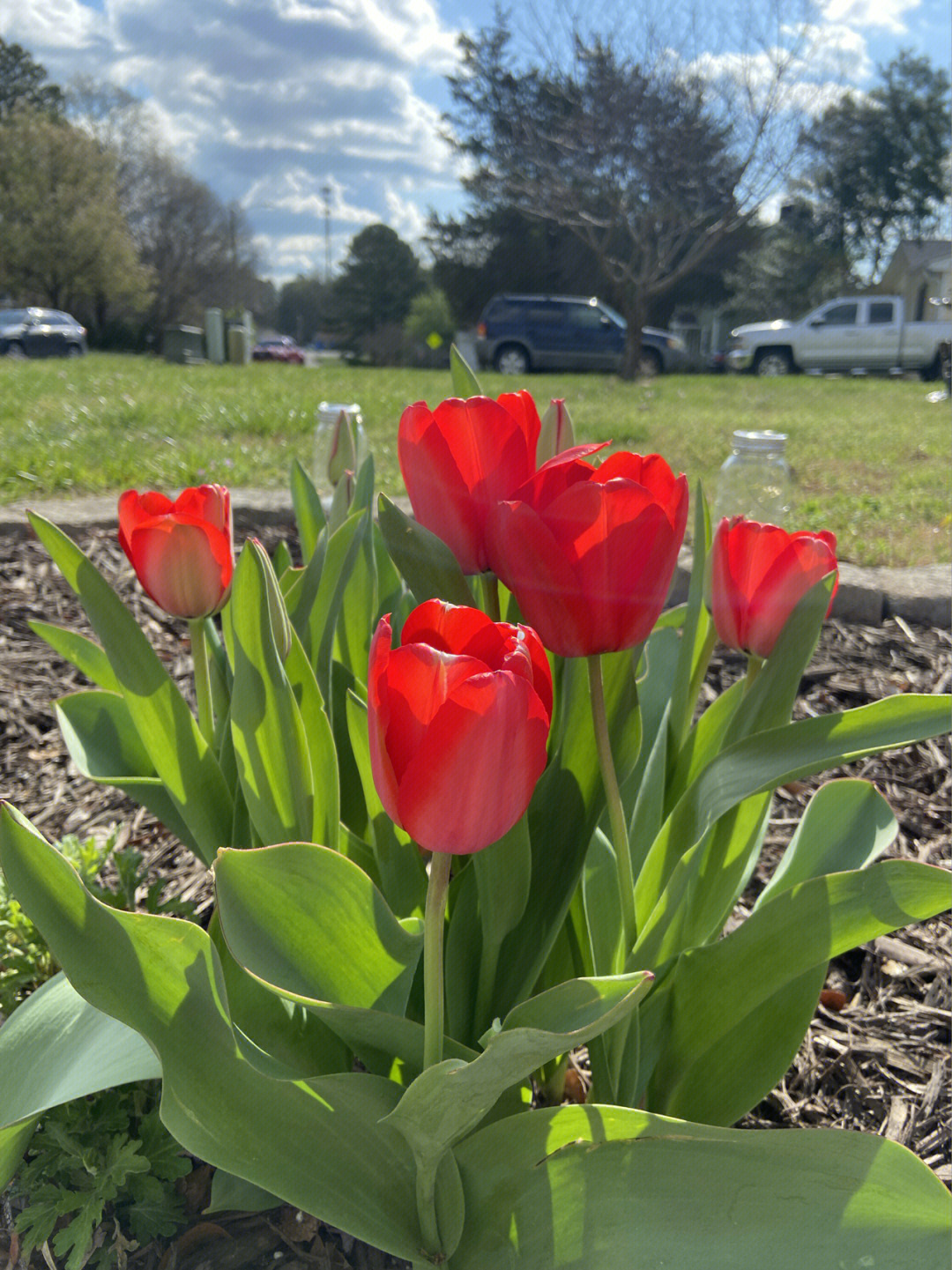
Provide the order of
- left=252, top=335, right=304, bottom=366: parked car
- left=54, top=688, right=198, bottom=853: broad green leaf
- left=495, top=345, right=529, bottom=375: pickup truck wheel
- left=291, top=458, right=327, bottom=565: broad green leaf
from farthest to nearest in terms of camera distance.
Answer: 1. left=252, top=335, right=304, bottom=366: parked car
2. left=495, top=345, right=529, bottom=375: pickup truck wheel
3. left=291, top=458, right=327, bottom=565: broad green leaf
4. left=54, top=688, right=198, bottom=853: broad green leaf

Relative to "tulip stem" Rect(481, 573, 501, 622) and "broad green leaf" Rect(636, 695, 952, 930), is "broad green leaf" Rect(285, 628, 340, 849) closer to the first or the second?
"tulip stem" Rect(481, 573, 501, 622)

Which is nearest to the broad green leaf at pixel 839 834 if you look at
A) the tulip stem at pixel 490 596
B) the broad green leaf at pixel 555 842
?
the broad green leaf at pixel 555 842

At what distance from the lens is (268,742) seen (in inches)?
26.3

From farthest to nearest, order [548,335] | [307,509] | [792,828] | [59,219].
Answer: [548,335]
[59,219]
[792,828]
[307,509]

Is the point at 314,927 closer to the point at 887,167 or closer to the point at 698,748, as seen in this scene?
the point at 698,748

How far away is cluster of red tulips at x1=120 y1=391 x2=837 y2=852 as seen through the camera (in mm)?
411

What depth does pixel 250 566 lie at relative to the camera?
0.68 meters

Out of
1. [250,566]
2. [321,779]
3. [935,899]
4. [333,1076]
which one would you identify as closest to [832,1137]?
[935,899]

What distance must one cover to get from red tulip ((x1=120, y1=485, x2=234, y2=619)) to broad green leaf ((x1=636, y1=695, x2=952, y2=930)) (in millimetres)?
411

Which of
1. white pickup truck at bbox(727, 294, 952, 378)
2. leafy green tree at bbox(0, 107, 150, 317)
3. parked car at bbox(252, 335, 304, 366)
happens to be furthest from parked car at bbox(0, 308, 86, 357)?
white pickup truck at bbox(727, 294, 952, 378)

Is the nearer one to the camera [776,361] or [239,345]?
[239,345]

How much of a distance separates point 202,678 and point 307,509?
0.99 ft

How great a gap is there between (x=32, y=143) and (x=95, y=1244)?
364 inches

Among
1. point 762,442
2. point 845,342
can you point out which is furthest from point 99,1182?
point 845,342
